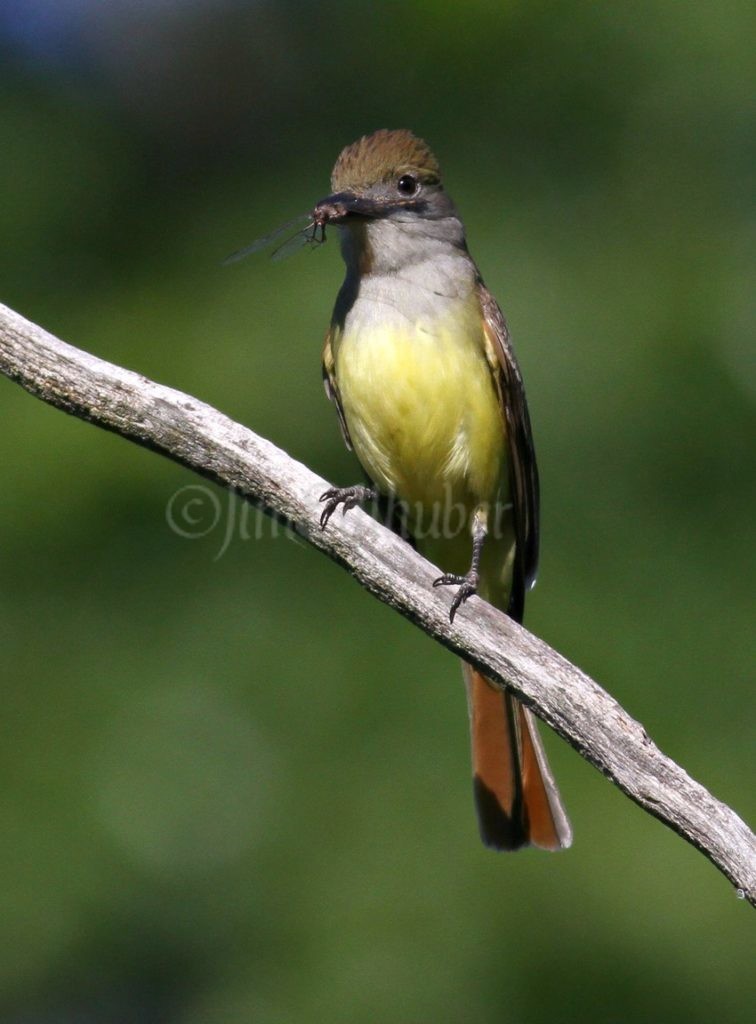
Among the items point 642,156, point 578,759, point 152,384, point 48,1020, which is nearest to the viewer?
point 152,384

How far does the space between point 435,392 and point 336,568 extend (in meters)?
3.00

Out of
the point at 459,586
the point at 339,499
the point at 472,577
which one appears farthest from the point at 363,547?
the point at 472,577

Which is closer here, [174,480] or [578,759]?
[578,759]

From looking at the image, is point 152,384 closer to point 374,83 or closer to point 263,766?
point 263,766

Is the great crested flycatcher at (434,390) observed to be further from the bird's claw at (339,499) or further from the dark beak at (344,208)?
the bird's claw at (339,499)

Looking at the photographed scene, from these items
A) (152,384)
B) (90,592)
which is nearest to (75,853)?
(90,592)

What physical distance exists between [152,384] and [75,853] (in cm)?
346

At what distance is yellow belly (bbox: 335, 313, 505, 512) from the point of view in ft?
14.9

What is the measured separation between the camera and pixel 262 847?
21.8 feet

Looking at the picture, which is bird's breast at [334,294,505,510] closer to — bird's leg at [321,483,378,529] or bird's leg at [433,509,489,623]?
bird's leg at [433,509,489,623]

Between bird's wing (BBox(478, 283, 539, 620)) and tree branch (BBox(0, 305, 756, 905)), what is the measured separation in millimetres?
1016

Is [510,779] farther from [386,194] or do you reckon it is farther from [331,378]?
[386,194]

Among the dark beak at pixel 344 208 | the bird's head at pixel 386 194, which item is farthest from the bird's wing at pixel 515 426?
the dark beak at pixel 344 208

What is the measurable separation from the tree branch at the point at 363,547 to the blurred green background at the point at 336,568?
2503mm
